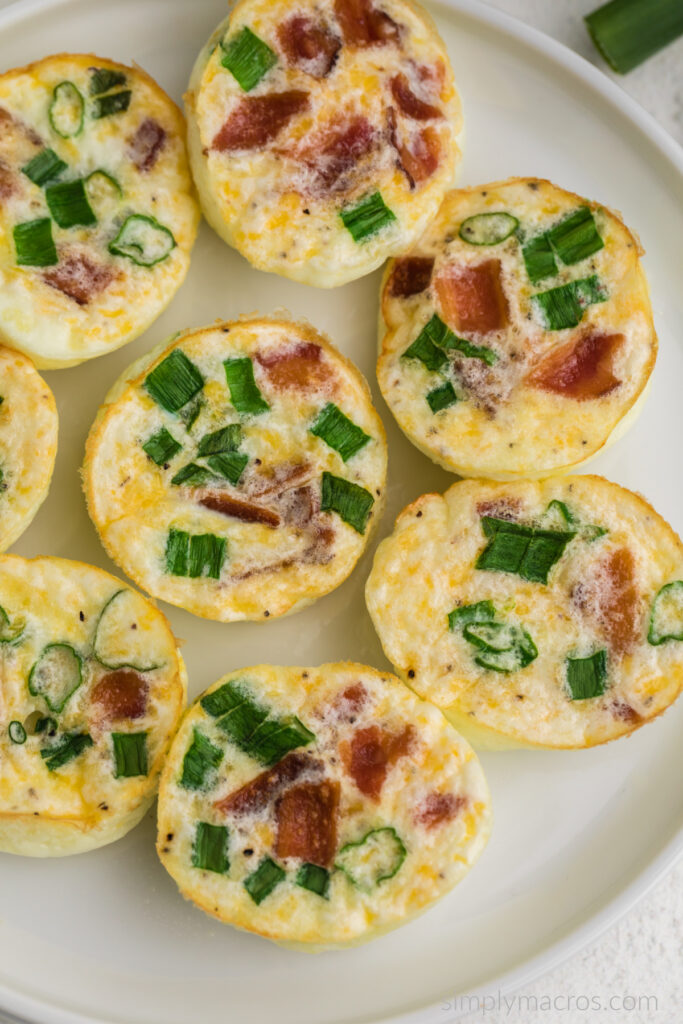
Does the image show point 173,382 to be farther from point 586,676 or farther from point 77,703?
point 586,676

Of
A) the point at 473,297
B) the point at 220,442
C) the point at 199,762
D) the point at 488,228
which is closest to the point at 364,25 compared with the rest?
the point at 488,228

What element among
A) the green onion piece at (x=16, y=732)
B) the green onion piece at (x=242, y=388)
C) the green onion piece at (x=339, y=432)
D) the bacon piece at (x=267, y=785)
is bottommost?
the bacon piece at (x=267, y=785)

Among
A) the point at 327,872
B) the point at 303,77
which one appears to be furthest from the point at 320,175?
the point at 327,872

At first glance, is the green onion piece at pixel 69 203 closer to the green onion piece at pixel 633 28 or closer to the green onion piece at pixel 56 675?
the green onion piece at pixel 56 675

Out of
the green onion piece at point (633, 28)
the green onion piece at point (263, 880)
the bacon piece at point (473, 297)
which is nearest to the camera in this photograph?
the green onion piece at point (263, 880)

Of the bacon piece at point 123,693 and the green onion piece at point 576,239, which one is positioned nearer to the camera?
the bacon piece at point 123,693

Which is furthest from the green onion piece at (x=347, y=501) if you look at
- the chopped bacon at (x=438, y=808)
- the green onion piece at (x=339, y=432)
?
the chopped bacon at (x=438, y=808)

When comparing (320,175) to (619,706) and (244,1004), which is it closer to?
(619,706)
